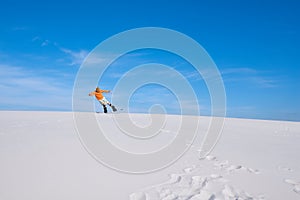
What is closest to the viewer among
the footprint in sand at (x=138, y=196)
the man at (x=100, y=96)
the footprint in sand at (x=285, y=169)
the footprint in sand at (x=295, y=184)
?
the footprint in sand at (x=138, y=196)

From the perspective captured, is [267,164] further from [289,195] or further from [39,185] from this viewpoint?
[39,185]

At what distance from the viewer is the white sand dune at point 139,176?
9.15 feet

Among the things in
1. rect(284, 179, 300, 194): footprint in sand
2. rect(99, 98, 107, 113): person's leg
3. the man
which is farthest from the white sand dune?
rect(99, 98, 107, 113): person's leg

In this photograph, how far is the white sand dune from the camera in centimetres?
279

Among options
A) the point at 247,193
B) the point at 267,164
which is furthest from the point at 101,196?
the point at 267,164

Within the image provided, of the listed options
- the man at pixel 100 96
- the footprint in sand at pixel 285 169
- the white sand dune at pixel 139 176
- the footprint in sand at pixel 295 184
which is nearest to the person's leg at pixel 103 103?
the man at pixel 100 96

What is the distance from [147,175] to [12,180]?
1865mm

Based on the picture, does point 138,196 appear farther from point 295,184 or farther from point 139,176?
point 295,184

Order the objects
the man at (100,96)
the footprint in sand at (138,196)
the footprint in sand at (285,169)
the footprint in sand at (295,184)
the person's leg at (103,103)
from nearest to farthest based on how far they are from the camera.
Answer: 1. the footprint in sand at (138,196)
2. the footprint in sand at (295,184)
3. the footprint in sand at (285,169)
4. the man at (100,96)
5. the person's leg at (103,103)

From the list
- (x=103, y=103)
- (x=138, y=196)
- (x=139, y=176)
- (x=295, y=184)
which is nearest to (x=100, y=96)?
(x=103, y=103)

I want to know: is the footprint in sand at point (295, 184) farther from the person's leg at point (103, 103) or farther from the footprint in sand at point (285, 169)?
the person's leg at point (103, 103)

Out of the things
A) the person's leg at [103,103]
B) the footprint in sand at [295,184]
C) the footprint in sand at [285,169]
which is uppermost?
the person's leg at [103,103]

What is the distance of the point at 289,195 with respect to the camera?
2951 mm

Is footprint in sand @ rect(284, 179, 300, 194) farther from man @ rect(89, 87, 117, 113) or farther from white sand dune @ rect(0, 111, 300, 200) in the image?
man @ rect(89, 87, 117, 113)
